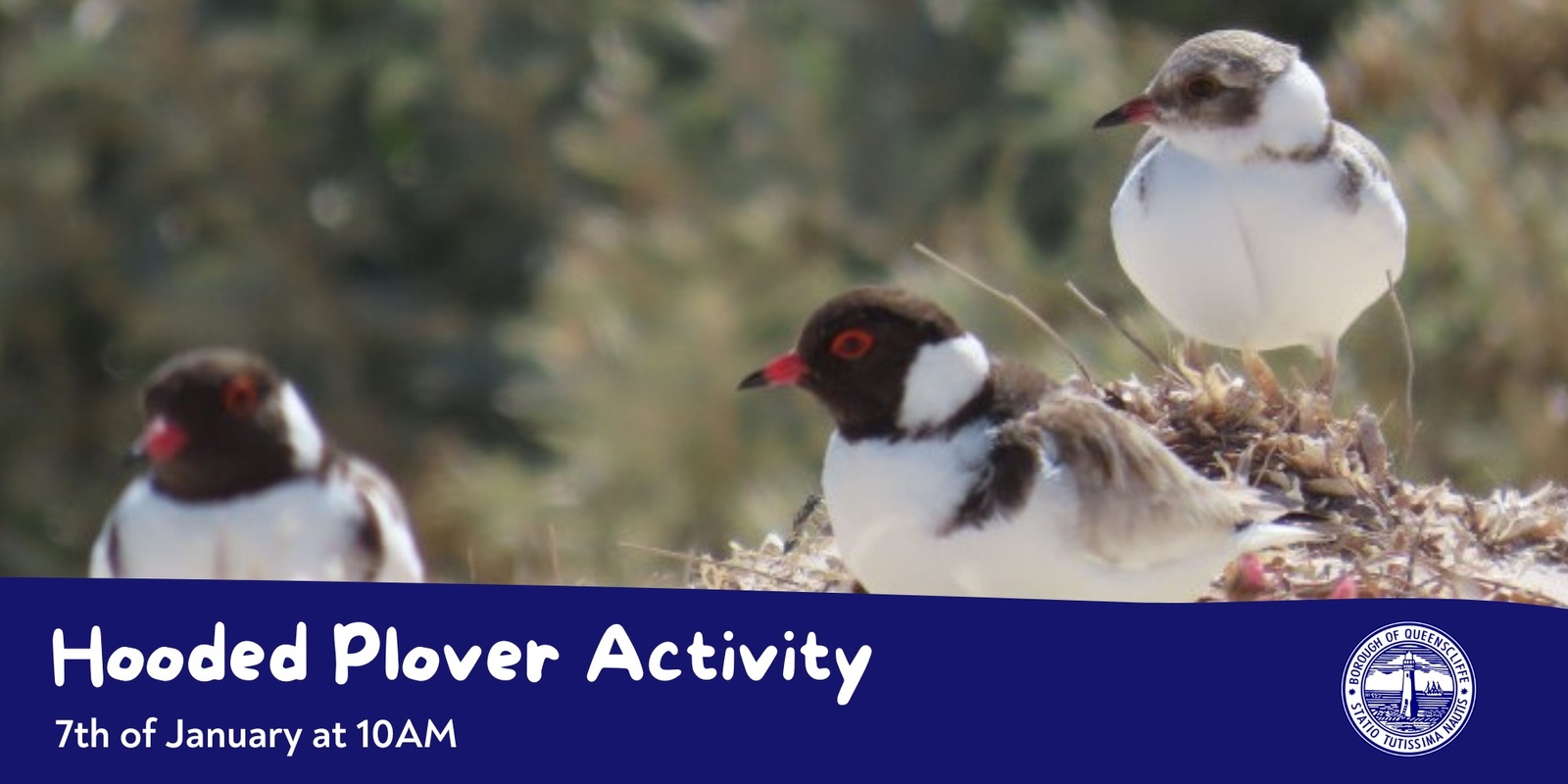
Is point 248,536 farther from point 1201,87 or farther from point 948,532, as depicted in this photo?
point 948,532

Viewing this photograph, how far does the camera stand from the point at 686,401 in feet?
56.5

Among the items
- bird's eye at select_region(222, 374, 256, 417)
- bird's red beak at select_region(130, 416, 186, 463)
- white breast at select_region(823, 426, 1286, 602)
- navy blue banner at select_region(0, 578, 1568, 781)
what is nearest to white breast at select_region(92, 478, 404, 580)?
bird's red beak at select_region(130, 416, 186, 463)

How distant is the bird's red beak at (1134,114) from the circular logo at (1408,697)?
2.31m

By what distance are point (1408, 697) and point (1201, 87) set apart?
2.45m

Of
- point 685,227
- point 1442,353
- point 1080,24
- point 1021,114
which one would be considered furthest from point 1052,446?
point 1021,114

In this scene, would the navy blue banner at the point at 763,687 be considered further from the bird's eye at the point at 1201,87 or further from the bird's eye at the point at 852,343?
the bird's eye at the point at 1201,87

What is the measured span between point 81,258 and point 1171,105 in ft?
60.9

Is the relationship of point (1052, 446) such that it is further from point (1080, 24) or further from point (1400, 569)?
point (1080, 24)

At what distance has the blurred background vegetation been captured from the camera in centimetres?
1427

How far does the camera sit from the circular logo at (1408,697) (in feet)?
19.7

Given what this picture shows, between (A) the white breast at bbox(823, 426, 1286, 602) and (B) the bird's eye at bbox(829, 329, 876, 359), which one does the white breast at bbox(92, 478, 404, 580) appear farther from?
(A) the white breast at bbox(823, 426, 1286, 602)

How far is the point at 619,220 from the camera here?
2120 cm

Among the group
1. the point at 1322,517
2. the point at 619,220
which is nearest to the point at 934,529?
the point at 1322,517

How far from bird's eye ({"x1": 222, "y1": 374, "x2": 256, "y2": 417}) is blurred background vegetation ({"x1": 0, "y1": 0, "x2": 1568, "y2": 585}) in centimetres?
93
